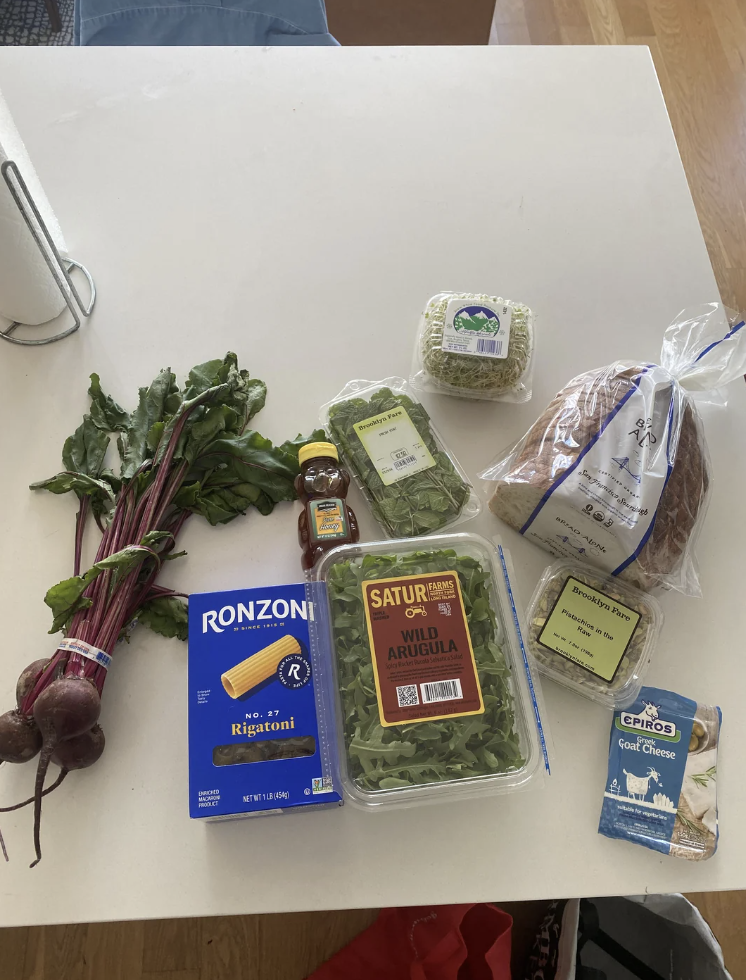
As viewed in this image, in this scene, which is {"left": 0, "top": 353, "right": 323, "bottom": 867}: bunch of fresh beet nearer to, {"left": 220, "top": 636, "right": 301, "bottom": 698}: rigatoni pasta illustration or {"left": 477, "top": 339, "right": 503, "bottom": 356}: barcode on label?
{"left": 220, "top": 636, "right": 301, "bottom": 698}: rigatoni pasta illustration

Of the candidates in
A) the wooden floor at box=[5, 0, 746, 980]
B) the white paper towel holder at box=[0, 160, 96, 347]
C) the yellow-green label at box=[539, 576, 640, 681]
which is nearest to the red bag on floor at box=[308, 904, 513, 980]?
the wooden floor at box=[5, 0, 746, 980]

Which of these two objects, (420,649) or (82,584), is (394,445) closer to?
(420,649)

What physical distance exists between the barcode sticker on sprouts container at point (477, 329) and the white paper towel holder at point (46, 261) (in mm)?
560

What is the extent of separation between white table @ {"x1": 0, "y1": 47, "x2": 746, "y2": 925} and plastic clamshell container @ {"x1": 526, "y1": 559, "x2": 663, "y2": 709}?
0.10 feet

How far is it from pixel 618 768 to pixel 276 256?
0.89 m

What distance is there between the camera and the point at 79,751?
2.45 ft

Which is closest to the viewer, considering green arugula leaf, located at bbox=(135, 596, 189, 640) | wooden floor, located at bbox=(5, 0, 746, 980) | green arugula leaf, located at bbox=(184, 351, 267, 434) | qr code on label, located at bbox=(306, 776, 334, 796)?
qr code on label, located at bbox=(306, 776, 334, 796)

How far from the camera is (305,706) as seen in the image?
750 millimetres

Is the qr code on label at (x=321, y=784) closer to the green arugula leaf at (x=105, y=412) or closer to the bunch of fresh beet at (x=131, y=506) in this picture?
the bunch of fresh beet at (x=131, y=506)

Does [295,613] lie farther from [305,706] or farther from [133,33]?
[133,33]

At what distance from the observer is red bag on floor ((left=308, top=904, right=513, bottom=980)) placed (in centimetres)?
108

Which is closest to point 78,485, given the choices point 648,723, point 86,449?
point 86,449

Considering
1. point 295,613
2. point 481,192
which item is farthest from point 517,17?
point 295,613

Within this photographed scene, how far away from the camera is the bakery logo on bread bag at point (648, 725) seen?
80 centimetres
